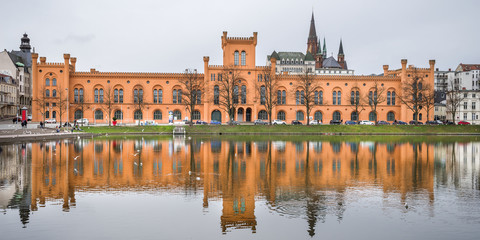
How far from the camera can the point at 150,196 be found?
16.7m

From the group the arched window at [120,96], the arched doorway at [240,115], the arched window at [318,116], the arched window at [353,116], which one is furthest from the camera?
the arched window at [353,116]

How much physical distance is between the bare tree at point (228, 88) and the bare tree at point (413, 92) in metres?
34.0

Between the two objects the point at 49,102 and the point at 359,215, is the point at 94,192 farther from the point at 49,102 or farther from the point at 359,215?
the point at 49,102

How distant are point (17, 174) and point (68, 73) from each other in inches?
2651

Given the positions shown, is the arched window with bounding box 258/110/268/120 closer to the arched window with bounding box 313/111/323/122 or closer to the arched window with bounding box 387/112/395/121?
the arched window with bounding box 313/111/323/122

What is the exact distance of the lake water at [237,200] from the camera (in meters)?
12.4

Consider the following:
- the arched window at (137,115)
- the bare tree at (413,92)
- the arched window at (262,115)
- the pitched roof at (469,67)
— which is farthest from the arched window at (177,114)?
the pitched roof at (469,67)

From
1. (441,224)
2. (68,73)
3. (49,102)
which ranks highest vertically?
(68,73)

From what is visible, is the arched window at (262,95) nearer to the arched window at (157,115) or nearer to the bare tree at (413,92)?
the arched window at (157,115)

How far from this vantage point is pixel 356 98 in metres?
89.4

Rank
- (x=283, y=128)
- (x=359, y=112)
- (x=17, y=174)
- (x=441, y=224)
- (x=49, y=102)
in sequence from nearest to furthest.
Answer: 1. (x=441, y=224)
2. (x=17, y=174)
3. (x=283, y=128)
4. (x=49, y=102)
5. (x=359, y=112)

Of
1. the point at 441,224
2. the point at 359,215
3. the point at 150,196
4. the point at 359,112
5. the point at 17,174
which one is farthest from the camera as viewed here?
the point at 359,112

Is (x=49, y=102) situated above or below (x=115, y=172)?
above

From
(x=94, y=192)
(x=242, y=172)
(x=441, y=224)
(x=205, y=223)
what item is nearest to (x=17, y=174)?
(x=94, y=192)
